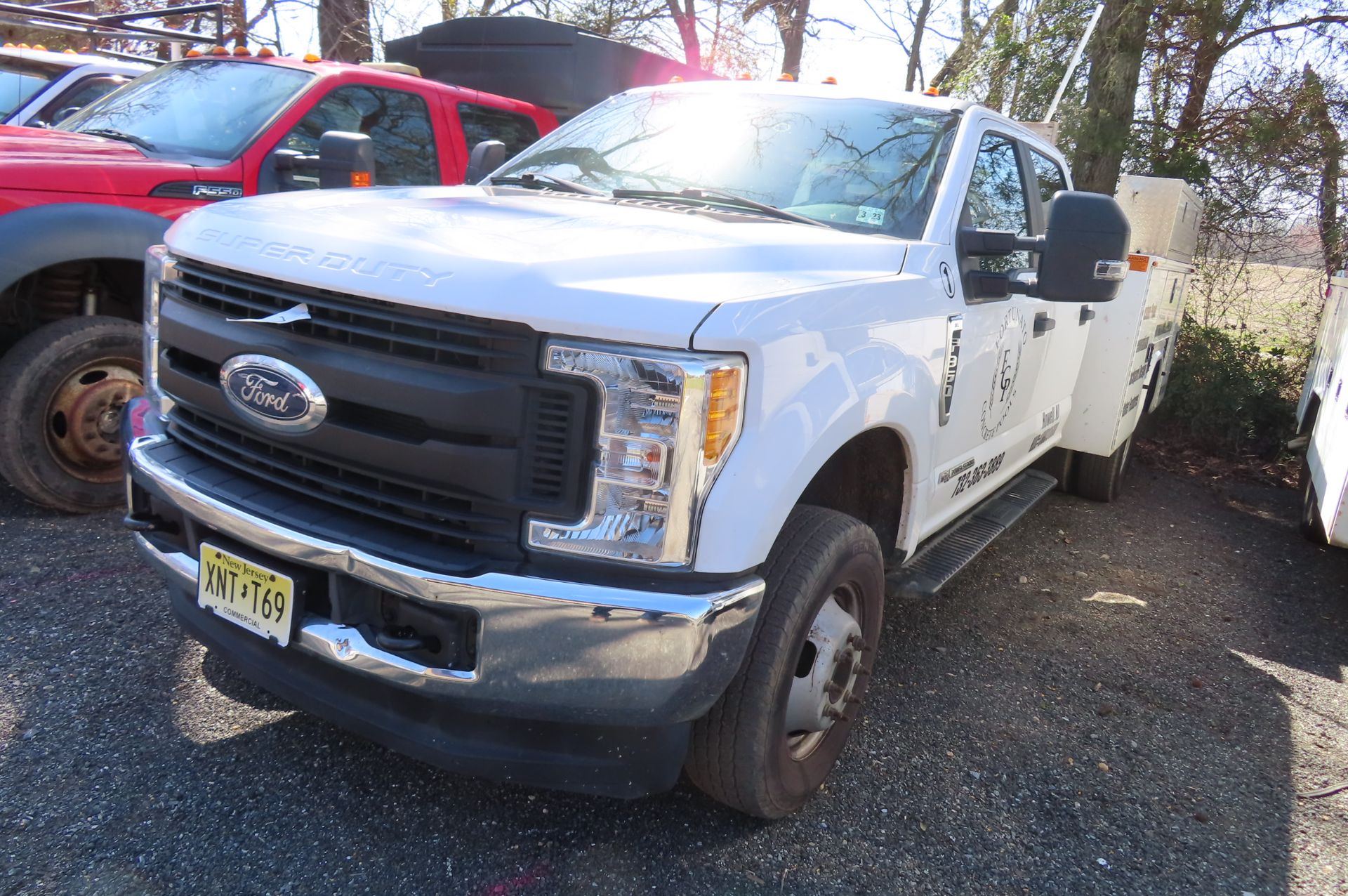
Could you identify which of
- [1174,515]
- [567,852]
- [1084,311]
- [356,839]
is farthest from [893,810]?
[1174,515]

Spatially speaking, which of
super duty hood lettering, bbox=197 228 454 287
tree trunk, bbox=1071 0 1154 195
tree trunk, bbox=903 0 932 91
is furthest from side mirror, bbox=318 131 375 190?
tree trunk, bbox=903 0 932 91

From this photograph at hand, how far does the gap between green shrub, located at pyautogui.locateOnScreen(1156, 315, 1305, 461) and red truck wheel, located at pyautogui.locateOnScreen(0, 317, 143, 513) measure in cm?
721

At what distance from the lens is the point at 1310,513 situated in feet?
17.5

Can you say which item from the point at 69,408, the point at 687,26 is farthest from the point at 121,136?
the point at 687,26

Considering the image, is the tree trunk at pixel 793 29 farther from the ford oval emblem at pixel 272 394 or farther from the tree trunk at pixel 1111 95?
the ford oval emblem at pixel 272 394

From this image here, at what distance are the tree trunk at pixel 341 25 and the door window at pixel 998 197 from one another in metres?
10.6

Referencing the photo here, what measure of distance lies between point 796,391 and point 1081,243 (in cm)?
114

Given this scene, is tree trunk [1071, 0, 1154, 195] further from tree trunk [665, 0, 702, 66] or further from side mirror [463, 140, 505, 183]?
tree trunk [665, 0, 702, 66]

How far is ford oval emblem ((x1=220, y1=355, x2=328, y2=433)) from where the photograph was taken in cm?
214

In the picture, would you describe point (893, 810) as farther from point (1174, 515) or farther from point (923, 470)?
point (1174, 515)

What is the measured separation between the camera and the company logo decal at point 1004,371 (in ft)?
11.5

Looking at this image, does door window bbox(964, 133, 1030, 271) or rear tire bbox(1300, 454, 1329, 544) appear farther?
rear tire bbox(1300, 454, 1329, 544)

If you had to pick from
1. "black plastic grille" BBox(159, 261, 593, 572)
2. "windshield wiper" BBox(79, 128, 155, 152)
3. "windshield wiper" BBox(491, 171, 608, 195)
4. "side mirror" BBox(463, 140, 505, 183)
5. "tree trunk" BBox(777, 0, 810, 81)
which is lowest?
"black plastic grille" BBox(159, 261, 593, 572)

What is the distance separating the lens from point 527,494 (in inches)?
79.0
